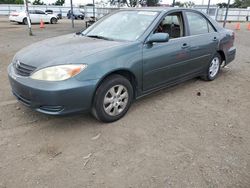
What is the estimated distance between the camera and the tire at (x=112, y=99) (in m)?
3.17

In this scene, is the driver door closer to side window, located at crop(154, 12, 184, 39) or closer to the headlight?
side window, located at crop(154, 12, 184, 39)

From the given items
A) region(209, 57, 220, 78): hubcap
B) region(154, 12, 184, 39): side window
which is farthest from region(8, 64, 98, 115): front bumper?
region(209, 57, 220, 78): hubcap

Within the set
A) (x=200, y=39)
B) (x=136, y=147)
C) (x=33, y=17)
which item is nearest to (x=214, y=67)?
(x=200, y=39)

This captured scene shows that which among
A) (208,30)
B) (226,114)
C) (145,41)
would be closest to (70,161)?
(145,41)

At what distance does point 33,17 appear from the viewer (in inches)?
900

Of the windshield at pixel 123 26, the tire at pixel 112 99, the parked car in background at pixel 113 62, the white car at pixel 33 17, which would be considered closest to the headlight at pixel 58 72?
the parked car in background at pixel 113 62

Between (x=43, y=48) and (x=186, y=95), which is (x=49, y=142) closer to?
(x=43, y=48)

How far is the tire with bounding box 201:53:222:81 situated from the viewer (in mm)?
5246

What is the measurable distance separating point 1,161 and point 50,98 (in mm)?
868

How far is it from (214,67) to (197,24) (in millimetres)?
1233

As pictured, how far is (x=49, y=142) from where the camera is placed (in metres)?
2.97

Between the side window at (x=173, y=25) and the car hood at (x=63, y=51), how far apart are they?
96 cm

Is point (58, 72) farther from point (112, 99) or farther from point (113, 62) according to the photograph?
point (112, 99)

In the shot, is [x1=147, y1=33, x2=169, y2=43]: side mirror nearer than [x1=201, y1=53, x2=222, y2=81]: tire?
Yes
